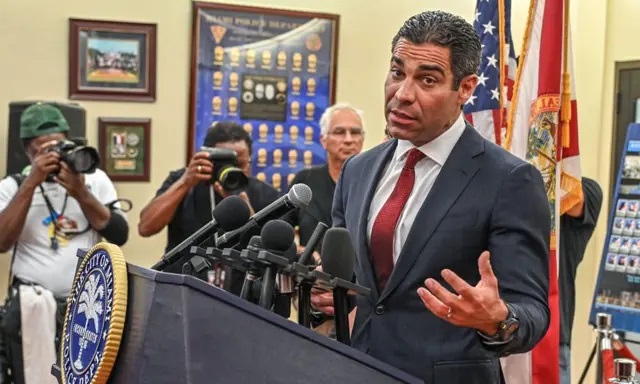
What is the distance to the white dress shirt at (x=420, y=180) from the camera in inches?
62.6

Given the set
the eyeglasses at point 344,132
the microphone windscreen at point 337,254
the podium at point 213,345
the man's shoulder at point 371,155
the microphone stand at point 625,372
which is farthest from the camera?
the eyeglasses at point 344,132

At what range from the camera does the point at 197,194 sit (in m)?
3.66

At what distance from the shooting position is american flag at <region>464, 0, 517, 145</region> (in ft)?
10.9

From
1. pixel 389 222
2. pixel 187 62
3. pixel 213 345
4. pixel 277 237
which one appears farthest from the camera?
pixel 187 62

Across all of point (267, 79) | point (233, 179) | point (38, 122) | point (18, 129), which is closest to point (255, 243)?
point (233, 179)

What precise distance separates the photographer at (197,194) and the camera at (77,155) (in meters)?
0.29

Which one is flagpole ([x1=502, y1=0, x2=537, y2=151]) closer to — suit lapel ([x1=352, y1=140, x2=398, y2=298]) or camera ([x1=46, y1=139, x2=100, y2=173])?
suit lapel ([x1=352, y1=140, x2=398, y2=298])

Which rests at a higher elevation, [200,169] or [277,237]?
[277,237]

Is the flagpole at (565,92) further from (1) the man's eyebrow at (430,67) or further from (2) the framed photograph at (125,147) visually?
(2) the framed photograph at (125,147)

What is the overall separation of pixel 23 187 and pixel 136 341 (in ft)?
8.35

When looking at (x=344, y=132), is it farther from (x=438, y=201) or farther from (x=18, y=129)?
(x=438, y=201)

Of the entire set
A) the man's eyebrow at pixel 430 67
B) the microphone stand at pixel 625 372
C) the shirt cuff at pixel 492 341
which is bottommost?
the microphone stand at pixel 625 372

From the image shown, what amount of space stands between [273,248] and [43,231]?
2.49 meters

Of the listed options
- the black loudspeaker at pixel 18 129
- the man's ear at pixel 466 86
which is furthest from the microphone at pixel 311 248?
the black loudspeaker at pixel 18 129
